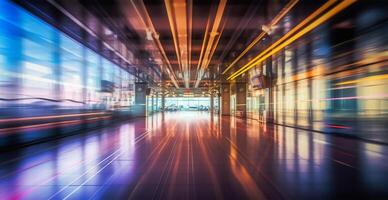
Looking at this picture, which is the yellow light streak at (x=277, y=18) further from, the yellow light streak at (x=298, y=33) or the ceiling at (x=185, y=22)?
the yellow light streak at (x=298, y=33)

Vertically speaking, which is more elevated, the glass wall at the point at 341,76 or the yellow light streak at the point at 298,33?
the yellow light streak at the point at 298,33

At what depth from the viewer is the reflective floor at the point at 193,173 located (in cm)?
396

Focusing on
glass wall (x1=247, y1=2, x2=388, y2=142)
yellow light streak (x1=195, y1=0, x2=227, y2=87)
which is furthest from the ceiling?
glass wall (x1=247, y1=2, x2=388, y2=142)

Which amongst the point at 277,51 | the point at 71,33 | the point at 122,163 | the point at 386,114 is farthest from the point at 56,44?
the point at 386,114

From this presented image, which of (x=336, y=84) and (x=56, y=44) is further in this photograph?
(x=336, y=84)

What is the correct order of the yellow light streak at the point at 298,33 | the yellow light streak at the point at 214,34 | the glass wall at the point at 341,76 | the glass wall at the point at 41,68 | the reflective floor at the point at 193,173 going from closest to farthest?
the reflective floor at the point at 193,173 → the glass wall at the point at 41,68 → the yellow light streak at the point at 298,33 → the yellow light streak at the point at 214,34 → the glass wall at the point at 341,76

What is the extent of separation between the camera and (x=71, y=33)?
1109 cm

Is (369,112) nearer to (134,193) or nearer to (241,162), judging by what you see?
(241,162)

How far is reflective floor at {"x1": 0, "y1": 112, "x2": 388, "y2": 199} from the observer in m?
3.96

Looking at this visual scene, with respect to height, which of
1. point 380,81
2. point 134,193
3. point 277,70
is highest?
→ point 277,70

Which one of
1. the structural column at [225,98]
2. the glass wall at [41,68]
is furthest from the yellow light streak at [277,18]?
the structural column at [225,98]

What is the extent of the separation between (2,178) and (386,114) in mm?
12371

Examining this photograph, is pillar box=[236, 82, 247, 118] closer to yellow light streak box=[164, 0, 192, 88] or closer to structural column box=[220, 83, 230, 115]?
structural column box=[220, 83, 230, 115]

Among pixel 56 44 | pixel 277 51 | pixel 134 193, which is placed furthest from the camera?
pixel 277 51
